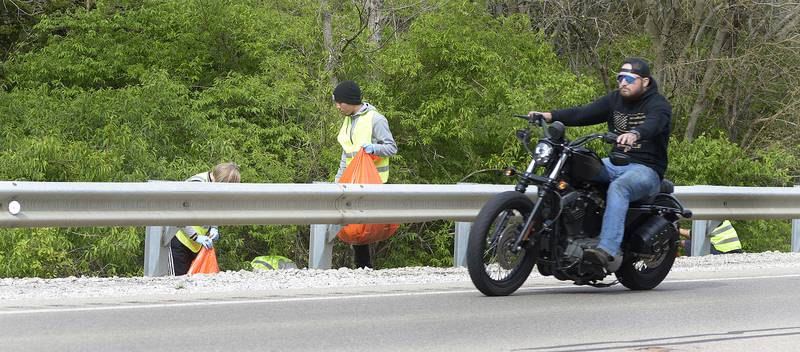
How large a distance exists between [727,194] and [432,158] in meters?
7.79

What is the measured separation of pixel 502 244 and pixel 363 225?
270 cm

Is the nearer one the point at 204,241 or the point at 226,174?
the point at 226,174

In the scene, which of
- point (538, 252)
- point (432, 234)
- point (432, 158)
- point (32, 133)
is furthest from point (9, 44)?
point (538, 252)

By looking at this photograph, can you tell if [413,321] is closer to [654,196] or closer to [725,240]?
[654,196]

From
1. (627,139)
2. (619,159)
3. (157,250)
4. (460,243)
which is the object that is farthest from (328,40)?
(627,139)

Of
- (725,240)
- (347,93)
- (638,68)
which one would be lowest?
(725,240)

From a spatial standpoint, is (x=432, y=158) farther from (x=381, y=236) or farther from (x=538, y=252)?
(x=538, y=252)

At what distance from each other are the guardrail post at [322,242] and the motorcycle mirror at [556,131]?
276 cm

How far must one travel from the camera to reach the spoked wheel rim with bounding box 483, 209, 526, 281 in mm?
8875

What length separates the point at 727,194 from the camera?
1357 cm

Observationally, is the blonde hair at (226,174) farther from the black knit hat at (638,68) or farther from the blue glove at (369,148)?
the black knit hat at (638,68)

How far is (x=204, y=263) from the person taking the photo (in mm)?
11344

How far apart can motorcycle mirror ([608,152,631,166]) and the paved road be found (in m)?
0.91

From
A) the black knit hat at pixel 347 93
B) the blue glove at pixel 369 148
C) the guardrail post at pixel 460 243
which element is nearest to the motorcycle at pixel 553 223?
the guardrail post at pixel 460 243
